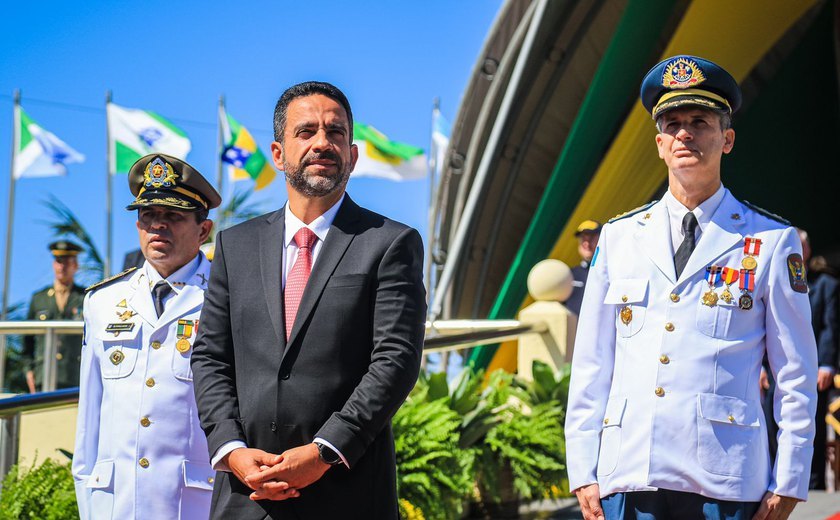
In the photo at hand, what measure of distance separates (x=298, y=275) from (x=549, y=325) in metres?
5.17

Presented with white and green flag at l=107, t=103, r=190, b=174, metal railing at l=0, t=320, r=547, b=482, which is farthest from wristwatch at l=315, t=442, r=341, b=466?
white and green flag at l=107, t=103, r=190, b=174

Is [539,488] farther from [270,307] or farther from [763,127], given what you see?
[763,127]

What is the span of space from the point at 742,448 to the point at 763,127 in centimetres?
1690

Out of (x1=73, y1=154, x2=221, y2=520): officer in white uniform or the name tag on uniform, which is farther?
the name tag on uniform

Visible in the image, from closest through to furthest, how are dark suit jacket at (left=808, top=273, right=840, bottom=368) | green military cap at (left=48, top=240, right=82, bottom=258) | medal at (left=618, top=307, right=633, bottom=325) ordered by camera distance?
medal at (left=618, top=307, right=633, bottom=325) → dark suit jacket at (left=808, top=273, right=840, bottom=368) → green military cap at (left=48, top=240, right=82, bottom=258)

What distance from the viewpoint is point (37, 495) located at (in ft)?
15.9

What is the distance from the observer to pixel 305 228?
308 cm

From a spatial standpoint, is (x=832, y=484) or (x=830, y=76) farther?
(x=830, y=76)

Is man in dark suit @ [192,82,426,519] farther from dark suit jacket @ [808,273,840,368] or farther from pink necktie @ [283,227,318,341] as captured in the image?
dark suit jacket @ [808,273,840,368]

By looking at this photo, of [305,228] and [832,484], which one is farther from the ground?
[305,228]

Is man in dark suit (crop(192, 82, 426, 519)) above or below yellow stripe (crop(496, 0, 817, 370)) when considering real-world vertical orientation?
below

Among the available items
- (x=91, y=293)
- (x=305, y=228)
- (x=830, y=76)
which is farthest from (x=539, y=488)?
(x=830, y=76)

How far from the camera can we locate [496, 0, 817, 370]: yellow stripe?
13.7 m

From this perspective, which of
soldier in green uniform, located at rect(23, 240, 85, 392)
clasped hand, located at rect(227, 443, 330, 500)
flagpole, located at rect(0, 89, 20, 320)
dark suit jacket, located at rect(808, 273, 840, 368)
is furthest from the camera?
flagpole, located at rect(0, 89, 20, 320)
